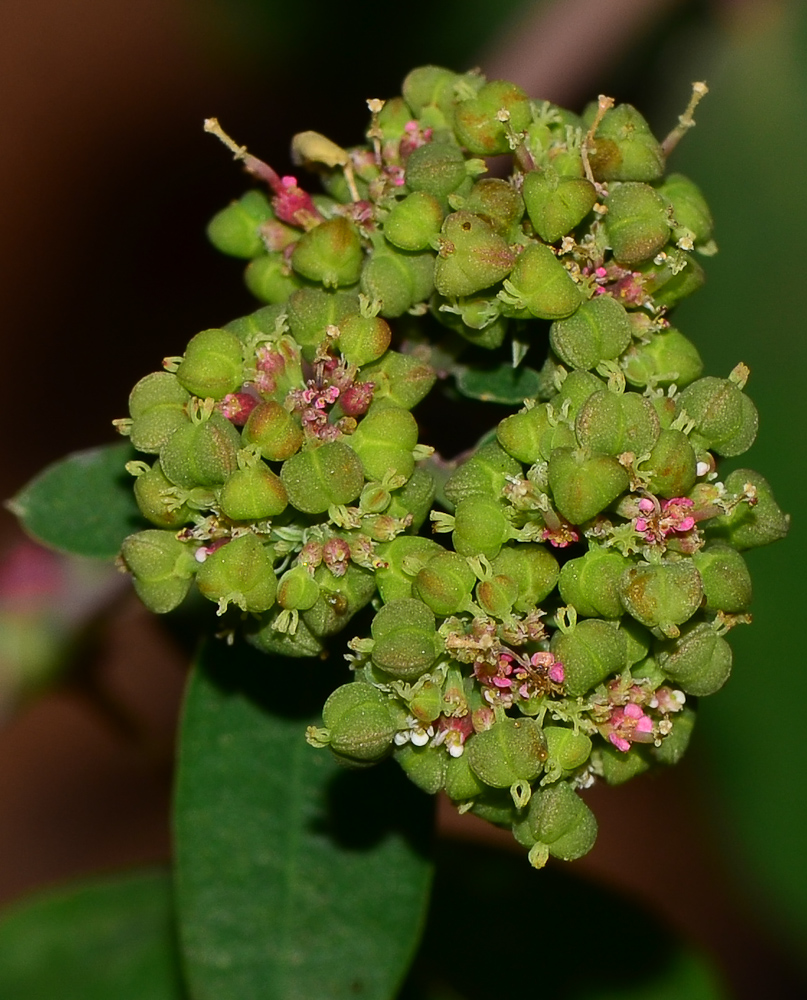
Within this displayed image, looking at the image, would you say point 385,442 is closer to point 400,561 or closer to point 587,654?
point 400,561

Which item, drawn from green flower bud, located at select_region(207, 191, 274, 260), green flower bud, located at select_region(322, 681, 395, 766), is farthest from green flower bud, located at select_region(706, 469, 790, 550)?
green flower bud, located at select_region(207, 191, 274, 260)

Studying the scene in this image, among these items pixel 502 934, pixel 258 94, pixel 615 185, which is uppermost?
pixel 258 94

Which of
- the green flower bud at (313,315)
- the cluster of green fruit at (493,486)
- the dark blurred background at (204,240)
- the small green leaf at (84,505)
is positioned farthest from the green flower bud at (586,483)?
the dark blurred background at (204,240)

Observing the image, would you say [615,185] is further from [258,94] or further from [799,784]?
[258,94]

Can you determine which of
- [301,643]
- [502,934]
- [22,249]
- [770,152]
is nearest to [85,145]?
[22,249]

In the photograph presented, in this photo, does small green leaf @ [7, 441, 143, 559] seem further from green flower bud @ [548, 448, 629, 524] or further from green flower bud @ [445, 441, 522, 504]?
green flower bud @ [548, 448, 629, 524]

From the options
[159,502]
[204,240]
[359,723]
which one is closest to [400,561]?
[359,723]
